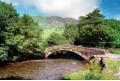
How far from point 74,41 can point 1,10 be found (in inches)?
1036

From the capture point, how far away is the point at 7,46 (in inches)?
667

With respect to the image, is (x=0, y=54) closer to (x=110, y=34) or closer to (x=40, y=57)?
(x=40, y=57)

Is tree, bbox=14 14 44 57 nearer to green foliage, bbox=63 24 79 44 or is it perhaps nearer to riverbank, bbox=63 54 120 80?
riverbank, bbox=63 54 120 80

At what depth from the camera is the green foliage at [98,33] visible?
25.6m

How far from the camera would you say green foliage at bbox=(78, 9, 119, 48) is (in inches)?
1008

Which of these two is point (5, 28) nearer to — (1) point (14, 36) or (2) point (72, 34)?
(1) point (14, 36)

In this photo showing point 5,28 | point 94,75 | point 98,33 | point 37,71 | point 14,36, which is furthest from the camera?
point 98,33

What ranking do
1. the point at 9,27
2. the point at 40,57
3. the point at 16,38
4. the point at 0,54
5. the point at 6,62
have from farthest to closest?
the point at 40,57 < the point at 6,62 < the point at 16,38 < the point at 9,27 < the point at 0,54

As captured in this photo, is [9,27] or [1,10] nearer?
[1,10]

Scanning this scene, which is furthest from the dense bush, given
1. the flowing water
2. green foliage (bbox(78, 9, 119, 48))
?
green foliage (bbox(78, 9, 119, 48))

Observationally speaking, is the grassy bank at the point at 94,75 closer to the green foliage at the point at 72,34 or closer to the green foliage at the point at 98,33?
the green foliage at the point at 98,33

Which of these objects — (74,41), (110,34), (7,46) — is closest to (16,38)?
(7,46)

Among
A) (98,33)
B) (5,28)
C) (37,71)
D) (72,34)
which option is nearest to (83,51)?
(98,33)

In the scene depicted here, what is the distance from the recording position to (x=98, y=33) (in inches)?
1041
